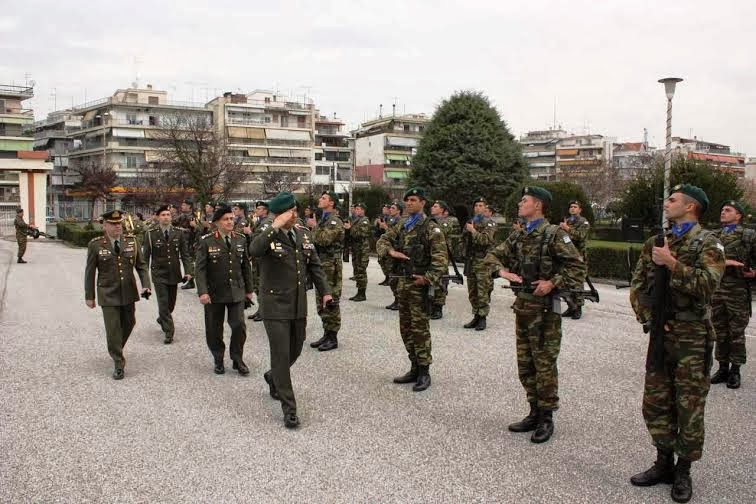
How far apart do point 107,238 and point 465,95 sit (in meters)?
25.5

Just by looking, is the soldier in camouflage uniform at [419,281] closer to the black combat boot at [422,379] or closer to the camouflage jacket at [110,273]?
the black combat boot at [422,379]

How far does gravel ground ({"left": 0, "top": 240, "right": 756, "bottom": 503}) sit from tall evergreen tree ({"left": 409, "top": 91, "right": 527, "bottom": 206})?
21.1m

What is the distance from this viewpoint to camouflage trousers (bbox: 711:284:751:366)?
263 inches

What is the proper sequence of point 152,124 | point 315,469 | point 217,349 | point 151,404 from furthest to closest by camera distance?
point 152,124, point 217,349, point 151,404, point 315,469

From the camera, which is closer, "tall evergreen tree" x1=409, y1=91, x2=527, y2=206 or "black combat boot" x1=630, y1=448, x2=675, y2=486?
"black combat boot" x1=630, y1=448, x2=675, y2=486

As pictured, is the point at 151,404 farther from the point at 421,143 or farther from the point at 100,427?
the point at 421,143

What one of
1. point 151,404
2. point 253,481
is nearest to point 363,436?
point 253,481

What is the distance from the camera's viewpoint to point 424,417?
18.6ft

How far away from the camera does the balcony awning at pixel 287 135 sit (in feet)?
279

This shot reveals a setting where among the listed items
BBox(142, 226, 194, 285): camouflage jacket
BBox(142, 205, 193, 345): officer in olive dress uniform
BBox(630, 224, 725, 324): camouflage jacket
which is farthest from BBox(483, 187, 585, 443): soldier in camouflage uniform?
BBox(142, 226, 194, 285): camouflage jacket

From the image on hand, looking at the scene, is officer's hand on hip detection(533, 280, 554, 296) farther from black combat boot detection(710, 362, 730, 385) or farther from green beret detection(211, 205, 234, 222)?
green beret detection(211, 205, 234, 222)

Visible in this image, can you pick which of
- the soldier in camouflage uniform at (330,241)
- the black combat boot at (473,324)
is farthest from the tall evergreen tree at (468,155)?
the soldier in camouflage uniform at (330,241)

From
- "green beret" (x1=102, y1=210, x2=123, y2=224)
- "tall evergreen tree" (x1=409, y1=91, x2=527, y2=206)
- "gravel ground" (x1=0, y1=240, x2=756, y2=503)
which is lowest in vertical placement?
"gravel ground" (x1=0, y1=240, x2=756, y2=503)

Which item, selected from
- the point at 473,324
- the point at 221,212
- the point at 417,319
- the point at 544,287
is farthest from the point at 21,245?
the point at 544,287
